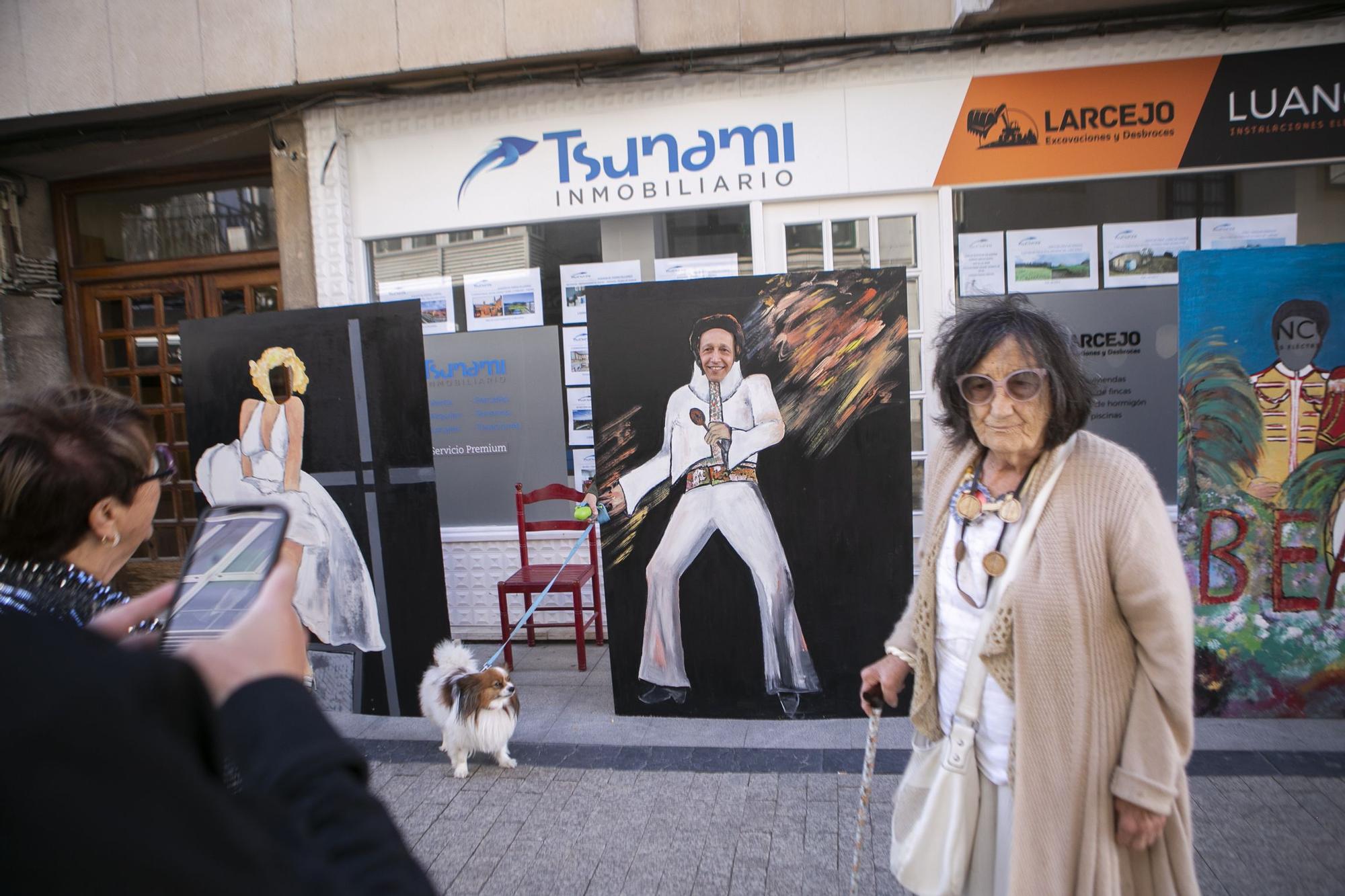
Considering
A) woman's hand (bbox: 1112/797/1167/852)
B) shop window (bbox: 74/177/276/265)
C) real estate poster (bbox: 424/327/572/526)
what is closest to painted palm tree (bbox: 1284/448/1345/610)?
woman's hand (bbox: 1112/797/1167/852)

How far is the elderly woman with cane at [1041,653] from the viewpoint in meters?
1.94

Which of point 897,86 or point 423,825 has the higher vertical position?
point 897,86

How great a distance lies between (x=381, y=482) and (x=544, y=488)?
1.51 m

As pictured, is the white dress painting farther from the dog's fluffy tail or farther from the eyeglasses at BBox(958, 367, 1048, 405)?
the eyeglasses at BBox(958, 367, 1048, 405)

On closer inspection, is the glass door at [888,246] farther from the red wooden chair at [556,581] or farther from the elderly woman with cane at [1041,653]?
the elderly woman with cane at [1041,653]

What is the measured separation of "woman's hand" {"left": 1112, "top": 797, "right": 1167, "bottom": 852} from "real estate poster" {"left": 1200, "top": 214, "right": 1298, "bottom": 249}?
4.77 metres

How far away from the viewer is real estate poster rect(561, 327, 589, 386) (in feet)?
20.5

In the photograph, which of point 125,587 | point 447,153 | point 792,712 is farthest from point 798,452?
point 125,587

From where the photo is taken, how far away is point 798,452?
434 cm

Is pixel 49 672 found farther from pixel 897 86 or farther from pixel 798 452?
pixel 897 86

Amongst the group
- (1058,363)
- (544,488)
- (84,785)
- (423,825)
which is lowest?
(423,825)

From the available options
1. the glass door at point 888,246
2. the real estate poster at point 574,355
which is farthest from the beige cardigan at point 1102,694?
the real estate poster at point 574,355

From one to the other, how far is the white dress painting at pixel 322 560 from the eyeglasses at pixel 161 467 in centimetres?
266

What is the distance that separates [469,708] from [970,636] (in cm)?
Result: 266
